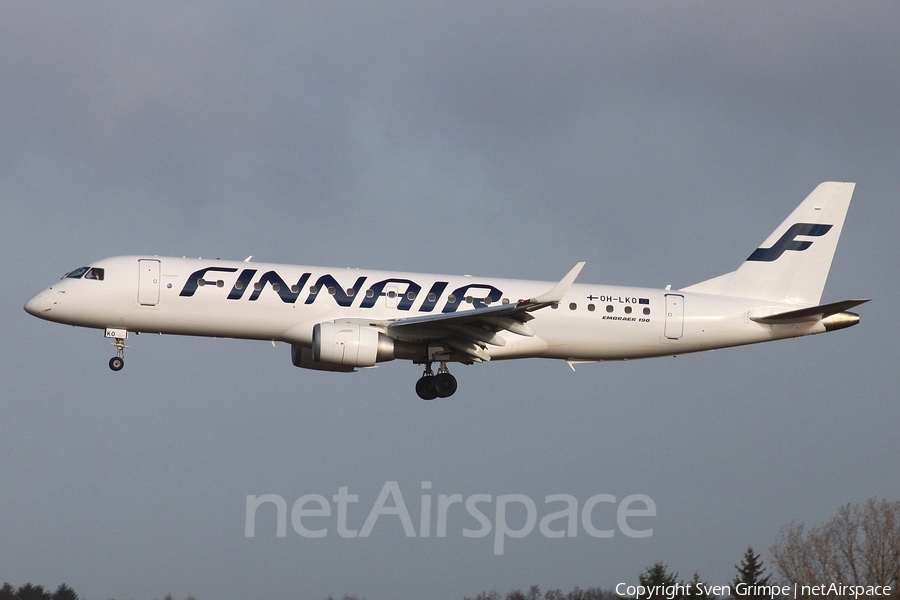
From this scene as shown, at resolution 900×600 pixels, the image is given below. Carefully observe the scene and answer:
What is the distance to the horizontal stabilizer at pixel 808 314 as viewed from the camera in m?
38.1

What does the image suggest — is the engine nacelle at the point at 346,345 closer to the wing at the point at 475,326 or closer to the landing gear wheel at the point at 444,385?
the wing at the point at 475,326

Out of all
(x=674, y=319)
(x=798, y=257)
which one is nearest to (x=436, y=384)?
(x=674, y=319)

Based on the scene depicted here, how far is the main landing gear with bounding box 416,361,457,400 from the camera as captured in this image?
38.6 m

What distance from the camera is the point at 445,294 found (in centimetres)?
3747

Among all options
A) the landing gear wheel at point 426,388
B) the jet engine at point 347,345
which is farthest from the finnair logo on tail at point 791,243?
the jet engine at point 347,345

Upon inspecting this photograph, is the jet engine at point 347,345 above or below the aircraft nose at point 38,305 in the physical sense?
below

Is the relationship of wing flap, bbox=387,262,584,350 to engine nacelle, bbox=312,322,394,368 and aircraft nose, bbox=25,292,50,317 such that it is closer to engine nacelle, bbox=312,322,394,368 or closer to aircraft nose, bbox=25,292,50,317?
engine nacelle, bbox=312,322,394,368

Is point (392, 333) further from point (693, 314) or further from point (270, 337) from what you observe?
point (693, 314)

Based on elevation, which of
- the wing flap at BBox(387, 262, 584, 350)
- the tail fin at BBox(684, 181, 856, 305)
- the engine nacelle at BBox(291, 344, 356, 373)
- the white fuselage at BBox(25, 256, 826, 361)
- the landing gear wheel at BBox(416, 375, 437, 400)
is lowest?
the landing gear wheel at BBox(416, 375, 437, 400)

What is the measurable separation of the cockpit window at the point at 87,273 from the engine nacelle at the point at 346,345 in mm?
7123

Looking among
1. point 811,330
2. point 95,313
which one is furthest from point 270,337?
point 811,330

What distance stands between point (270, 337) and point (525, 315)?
26.5 ft

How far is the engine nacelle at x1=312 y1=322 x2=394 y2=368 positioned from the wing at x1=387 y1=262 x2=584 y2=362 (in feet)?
2.62

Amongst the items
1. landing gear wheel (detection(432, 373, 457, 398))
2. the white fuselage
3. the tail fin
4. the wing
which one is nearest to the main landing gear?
landing gear wheel (detection(432, 373, 457, 398))
